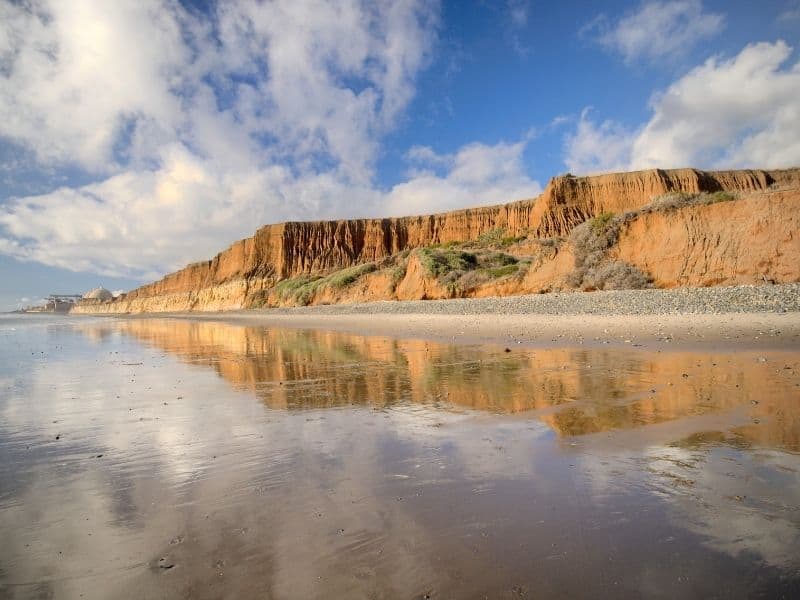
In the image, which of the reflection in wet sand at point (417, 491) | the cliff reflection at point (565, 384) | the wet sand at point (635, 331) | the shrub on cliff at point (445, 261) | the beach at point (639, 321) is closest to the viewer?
the reflection in wet sand at point (417, 491)

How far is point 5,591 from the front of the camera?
245cm

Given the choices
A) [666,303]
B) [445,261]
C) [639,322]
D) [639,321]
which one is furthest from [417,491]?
[445,261]

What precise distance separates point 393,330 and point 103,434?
1566 cm

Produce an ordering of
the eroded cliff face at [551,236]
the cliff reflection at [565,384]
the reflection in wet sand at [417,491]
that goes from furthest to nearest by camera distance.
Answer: the eroded cliff face at [551,236] < the cliff reflection at [565,384] < the reflection in wet sand at [417,491]

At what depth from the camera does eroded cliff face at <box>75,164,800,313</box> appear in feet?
65.0

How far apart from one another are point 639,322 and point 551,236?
46.8 meters

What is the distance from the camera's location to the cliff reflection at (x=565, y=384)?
5301 mm

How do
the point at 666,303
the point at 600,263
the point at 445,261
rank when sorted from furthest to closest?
the point at 445,261 < the point at 600,263 < the point at 666,303

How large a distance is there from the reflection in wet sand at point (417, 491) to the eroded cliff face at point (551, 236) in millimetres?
15694

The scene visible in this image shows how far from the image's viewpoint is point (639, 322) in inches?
567

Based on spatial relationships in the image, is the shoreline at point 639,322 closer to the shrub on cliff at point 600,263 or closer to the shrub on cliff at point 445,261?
the shrub on cliff at point 600,263

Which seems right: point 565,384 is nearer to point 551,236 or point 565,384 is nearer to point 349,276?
point 349,276

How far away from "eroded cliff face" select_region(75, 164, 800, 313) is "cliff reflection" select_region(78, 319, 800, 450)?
13.9 metres

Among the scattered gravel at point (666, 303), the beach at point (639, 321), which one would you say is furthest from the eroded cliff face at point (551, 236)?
the beach at point (639, 321)
